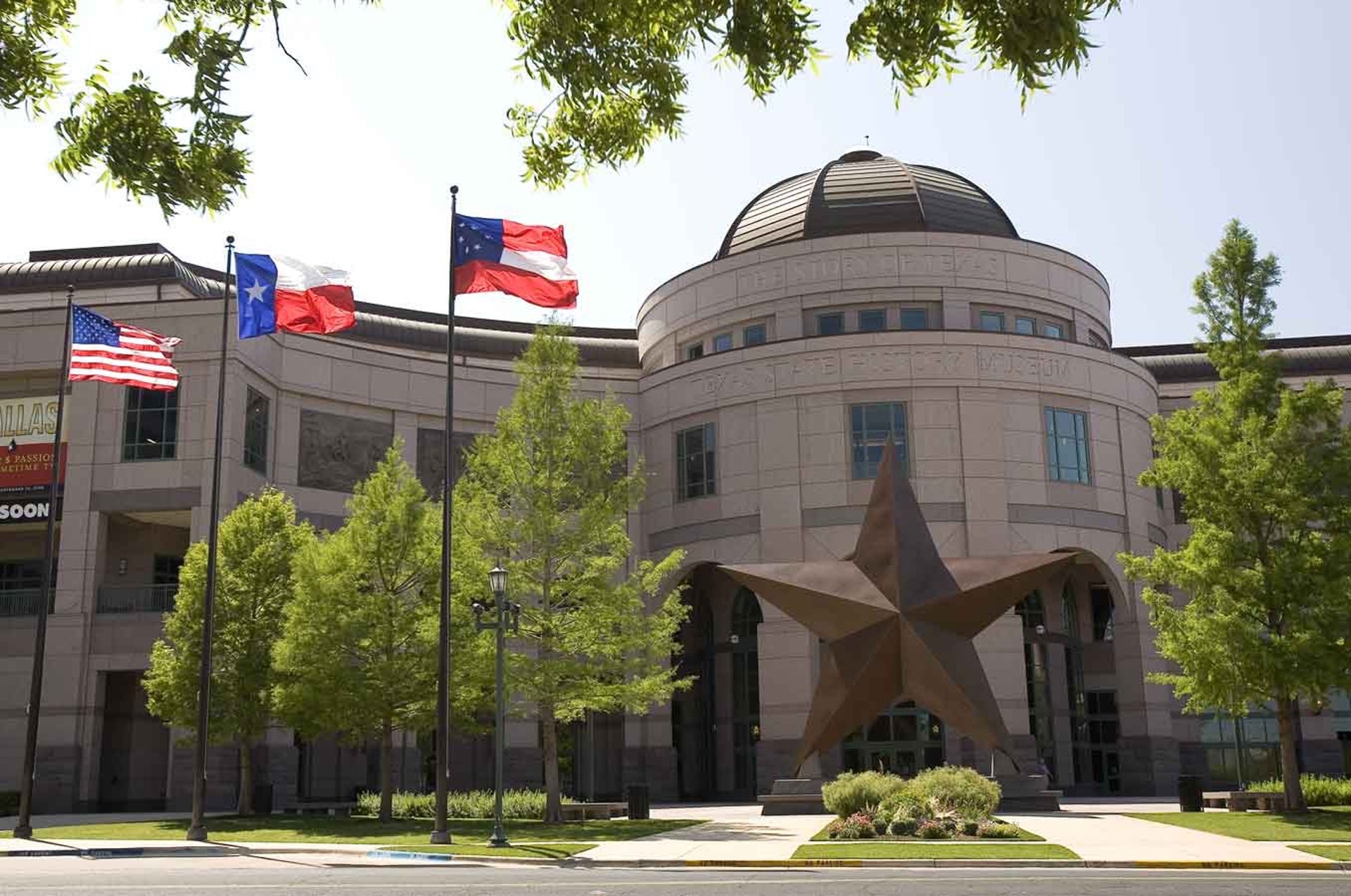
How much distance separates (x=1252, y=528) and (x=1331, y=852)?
38.0 feet

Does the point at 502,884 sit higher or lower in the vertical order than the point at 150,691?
lower

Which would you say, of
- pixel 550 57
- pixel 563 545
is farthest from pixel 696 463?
pixel 550 57

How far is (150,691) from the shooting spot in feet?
117

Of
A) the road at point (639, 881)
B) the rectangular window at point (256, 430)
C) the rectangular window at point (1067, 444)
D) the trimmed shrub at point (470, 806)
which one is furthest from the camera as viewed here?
the rectangular window at point (1067, 444)

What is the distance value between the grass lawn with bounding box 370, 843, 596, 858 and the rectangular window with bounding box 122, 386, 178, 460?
21777mm

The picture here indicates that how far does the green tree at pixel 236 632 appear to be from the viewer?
113 feet

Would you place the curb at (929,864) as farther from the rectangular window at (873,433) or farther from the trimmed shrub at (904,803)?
the rectangular window at (873,433)

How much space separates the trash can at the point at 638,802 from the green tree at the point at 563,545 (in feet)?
6.11

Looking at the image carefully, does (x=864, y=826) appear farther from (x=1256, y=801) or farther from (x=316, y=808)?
(x=316, y=808)

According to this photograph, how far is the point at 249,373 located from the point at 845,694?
2383 cm

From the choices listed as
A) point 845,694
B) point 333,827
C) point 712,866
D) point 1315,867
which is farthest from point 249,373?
point 1315,867

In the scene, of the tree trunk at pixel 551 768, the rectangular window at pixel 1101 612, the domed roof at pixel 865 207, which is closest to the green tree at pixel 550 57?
the tree trunk at pixel 551 768

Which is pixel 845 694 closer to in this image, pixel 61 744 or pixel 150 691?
pixel 150 691

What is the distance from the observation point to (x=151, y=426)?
141ft
